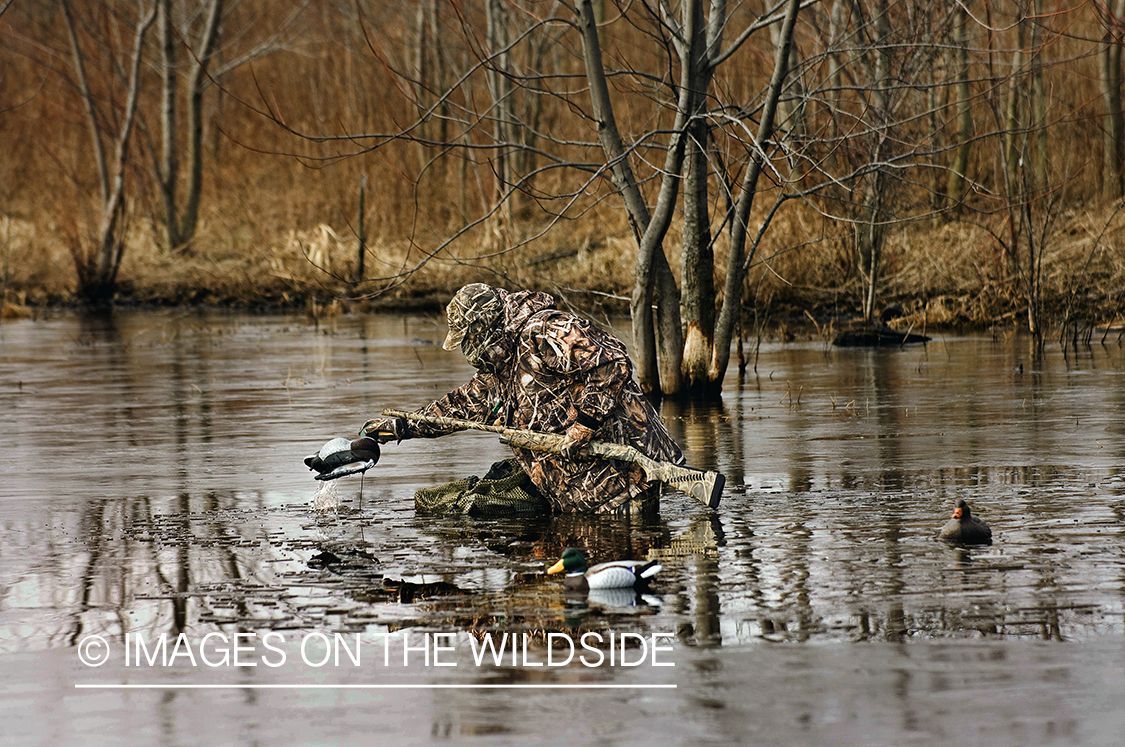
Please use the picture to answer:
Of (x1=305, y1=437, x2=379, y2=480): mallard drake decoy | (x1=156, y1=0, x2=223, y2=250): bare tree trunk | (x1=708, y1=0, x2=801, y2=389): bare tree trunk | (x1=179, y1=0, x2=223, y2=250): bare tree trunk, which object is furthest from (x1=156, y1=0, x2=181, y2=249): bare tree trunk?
(x1=305, y1=437, x2=379, y2=480): mallard drake decoy

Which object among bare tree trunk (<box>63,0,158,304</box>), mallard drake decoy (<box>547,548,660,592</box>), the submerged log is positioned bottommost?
mallard drake decoy (<box>547,548,660,592</box>)

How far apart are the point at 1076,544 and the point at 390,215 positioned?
28327mm

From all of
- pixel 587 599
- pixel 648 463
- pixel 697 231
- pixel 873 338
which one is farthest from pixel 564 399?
pixel 873 338

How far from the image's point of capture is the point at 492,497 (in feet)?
28.2

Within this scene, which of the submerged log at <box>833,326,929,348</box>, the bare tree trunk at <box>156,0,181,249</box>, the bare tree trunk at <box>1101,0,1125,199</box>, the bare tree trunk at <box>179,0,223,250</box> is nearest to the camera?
the submerged log at <box>833,326,929,348</box>

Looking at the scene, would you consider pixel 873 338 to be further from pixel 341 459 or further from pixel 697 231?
pixel 341 459

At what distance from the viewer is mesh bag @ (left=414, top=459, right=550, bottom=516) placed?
857 cm

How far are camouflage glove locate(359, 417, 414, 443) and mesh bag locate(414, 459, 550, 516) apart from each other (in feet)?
1.23

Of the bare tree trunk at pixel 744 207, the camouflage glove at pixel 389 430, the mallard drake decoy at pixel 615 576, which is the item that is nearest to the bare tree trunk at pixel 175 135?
the bare tree trunk at pixel 744 207

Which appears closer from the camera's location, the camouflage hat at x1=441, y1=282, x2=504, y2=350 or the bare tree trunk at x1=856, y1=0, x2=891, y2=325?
the camouflage hat at x1=441, y1=282, x2=504, y2=350

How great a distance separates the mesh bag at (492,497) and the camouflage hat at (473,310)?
0.93 m

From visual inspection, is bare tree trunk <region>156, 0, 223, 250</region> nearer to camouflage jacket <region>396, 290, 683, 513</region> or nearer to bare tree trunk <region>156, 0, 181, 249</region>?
bare tree trunk <region>156, 0, 181, 249</region>

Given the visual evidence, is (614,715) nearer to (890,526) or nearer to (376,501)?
(890,526)

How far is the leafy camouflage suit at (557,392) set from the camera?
7.91 metres
